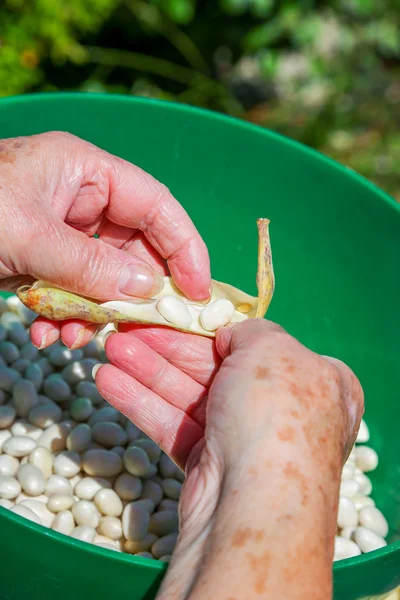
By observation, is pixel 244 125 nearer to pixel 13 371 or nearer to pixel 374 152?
pixel 13 371

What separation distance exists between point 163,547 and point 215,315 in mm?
436

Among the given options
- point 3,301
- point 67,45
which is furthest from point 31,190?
point 67,45

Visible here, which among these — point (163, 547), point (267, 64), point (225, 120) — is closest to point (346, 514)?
point (163, 547)

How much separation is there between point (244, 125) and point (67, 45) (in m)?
1.02

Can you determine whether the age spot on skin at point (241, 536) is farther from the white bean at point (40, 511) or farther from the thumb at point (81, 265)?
the white bean at point (40, 511)

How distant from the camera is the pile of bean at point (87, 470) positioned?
1.29 metres

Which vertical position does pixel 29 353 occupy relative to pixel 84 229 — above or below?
below

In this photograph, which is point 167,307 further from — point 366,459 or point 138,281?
point 366,459

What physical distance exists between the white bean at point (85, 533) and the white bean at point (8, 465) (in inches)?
7.7

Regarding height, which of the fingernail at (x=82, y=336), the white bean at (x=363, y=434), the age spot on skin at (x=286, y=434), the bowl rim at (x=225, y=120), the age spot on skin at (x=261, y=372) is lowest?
the white bean at (x=363, y=434)

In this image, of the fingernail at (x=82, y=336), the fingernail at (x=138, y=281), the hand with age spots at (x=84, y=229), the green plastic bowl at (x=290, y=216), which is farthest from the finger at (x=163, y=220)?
the green plastic bowl at (x=290, y=216)

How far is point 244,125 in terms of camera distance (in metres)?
1.54

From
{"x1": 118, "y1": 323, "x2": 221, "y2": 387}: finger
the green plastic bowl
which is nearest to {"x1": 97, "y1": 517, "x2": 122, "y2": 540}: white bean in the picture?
{"x1": 118, "y1": 323, "x2": 221, "y2": 387}: finger

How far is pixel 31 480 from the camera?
1.30 meters
